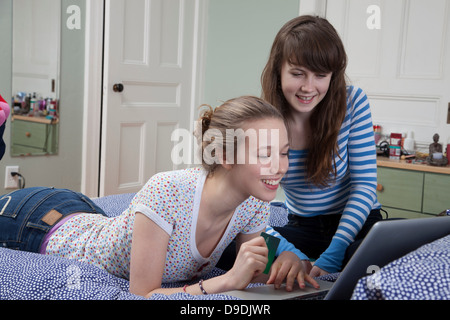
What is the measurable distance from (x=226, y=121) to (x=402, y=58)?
8.65 ft

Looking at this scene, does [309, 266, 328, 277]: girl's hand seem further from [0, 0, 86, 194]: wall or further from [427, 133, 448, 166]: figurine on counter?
[0, 0, 86, 194]: wall

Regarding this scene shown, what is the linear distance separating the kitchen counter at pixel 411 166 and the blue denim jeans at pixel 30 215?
2.09 meters

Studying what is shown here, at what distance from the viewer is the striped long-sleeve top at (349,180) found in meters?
1.66

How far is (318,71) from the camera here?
1573 mm

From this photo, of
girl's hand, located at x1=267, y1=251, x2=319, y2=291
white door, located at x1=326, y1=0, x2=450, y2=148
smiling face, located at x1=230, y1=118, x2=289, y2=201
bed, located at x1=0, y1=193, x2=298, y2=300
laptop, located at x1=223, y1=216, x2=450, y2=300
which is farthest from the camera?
white door, located at x1=326, y1=0, x2=450, y2=148

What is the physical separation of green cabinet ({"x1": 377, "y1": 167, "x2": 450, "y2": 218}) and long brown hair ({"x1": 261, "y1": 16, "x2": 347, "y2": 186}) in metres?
1.61

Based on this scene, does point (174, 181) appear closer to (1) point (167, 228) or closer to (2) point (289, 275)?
(1) point (167, 228)

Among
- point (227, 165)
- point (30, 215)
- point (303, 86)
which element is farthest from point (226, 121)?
point (30, 215)

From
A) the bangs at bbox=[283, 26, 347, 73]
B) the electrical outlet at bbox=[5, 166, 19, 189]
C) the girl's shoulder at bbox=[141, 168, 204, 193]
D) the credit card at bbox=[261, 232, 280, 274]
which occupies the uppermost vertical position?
the bangs at bbox=[283, 26, 347, 73]

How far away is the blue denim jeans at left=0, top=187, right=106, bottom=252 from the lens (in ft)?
5.36

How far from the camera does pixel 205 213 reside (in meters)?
1.34

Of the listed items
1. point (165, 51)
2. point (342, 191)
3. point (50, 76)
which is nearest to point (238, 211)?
point (342, 191)

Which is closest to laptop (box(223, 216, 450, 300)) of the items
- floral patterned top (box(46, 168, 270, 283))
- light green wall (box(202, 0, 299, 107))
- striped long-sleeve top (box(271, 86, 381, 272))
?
floral patterned top (box(46, 168, 270, 283))

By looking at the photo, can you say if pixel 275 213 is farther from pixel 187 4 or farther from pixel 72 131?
pixel 187 4
